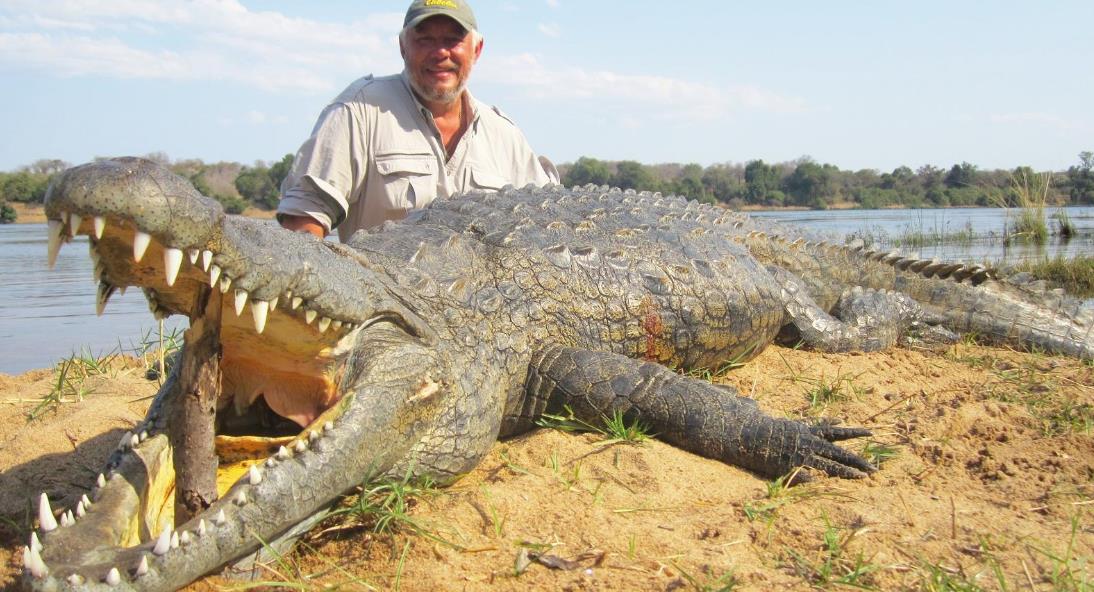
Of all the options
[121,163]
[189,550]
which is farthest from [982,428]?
[121,163]

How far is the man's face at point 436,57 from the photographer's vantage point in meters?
5.77

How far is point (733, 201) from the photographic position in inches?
1708

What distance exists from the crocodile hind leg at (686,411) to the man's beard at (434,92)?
2828 millimetres

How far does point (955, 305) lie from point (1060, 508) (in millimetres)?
3646

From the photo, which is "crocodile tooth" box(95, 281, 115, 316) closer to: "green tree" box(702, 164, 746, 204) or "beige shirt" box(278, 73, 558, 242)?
"beige shirt" box(278, 73, 558, 242)

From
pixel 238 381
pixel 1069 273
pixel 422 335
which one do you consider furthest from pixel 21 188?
pixel 1069 273

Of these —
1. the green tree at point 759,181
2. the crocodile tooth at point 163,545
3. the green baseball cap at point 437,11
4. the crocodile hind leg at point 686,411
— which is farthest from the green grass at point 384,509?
the green tree at point 759,181

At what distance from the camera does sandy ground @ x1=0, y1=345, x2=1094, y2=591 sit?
2.24 m

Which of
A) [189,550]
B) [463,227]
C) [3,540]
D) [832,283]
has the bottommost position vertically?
[3,540]

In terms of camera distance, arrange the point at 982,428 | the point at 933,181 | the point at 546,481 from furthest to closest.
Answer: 1. the point at 933,181
2. the point at 982,428
3. the point at 546,481

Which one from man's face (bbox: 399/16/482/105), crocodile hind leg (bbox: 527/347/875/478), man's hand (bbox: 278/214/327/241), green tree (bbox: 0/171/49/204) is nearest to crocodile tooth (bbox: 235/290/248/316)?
crocodile hind leg (bbox: 527/347/875/478)

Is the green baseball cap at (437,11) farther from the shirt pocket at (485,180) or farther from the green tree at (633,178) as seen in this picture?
the green tree at (633,178)

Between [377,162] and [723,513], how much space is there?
390cm

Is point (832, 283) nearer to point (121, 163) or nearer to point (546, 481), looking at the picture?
point (546, 481)
